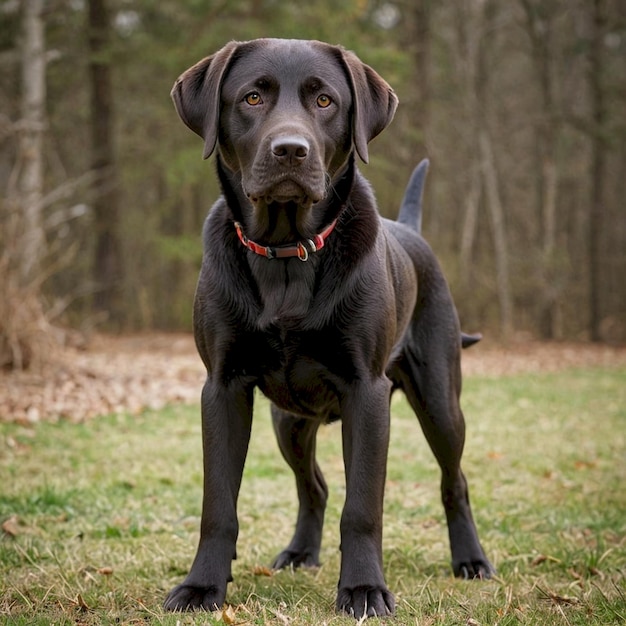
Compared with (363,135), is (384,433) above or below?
below

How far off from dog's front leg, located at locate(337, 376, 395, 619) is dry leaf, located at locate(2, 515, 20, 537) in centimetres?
189

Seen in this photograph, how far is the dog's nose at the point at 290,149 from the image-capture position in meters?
2.73

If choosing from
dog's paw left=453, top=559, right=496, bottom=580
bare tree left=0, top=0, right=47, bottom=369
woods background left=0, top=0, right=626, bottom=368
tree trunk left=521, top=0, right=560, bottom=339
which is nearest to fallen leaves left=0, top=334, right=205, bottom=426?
bare tree left=0, top=0, right=47, bottom=369

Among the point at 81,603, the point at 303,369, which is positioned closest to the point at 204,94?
the point at 303,369

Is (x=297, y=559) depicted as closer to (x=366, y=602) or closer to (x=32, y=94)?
(x=366, y=602)

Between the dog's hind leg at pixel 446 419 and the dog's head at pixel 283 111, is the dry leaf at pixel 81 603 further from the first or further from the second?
the dog's hind leg at pixel 446 419

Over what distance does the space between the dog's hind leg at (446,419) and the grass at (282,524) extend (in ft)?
0.44

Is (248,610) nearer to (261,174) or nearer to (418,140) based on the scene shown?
(261,174)

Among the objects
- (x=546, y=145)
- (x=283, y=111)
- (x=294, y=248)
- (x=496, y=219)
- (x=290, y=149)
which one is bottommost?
(x=496, y=219)

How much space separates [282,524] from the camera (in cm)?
464

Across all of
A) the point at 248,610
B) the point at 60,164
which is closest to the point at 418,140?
the point at 60,164

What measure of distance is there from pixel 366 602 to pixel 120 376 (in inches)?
286

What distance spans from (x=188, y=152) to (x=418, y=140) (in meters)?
4.51

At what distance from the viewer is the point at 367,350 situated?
9.75 feet
